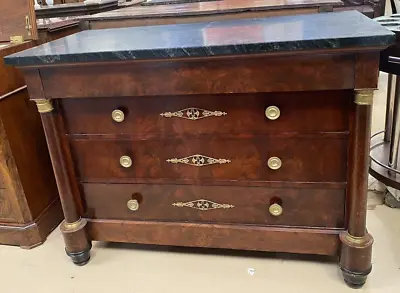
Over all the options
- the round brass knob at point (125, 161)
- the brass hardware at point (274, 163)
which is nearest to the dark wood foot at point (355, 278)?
the brass hardware at point (274, 163)

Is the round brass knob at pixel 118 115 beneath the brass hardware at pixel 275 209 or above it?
above

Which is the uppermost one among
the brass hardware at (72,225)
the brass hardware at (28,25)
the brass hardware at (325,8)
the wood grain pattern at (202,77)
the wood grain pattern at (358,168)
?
the brass hardware at (28,25)

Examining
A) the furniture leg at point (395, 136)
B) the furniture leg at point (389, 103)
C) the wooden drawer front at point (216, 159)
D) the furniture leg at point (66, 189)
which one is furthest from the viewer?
the furniture leg at point (389, 103)

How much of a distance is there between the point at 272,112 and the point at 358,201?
14.1 inches

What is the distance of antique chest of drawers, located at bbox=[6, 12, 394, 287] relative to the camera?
1093mm

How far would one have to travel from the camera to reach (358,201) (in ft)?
3.91

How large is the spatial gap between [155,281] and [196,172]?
1.33 ft

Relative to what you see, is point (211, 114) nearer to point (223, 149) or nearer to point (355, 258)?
point (223, 149)

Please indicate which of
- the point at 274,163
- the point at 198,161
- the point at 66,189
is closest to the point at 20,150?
the point at 66,189

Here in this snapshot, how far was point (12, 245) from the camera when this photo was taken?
166cm

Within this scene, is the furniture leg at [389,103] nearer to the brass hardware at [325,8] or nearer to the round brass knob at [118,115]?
the brass hardware at [325,8]

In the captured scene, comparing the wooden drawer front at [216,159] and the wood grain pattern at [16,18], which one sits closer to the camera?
the wooden drawer front at [216,159]

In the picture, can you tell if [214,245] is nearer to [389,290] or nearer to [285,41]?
[389,290]

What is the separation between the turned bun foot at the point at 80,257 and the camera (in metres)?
1.47
